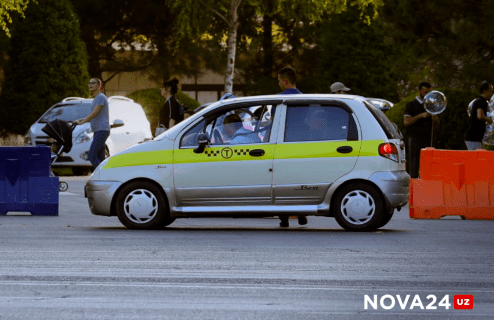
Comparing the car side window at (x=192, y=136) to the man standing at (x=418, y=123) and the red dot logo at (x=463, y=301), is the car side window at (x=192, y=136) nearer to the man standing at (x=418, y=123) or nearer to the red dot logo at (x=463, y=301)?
the red dot logo at (x=463, y=301)

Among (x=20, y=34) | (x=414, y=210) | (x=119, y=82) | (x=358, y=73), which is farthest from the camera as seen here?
(x=119, y=82)

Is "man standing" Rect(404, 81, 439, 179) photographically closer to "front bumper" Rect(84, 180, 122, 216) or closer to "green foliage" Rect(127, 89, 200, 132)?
"front bumper" Rect(84, 180, 122, 216)

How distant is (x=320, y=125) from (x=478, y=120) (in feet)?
18.5

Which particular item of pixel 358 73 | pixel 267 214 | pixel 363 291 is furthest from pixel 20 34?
pixel 363 291

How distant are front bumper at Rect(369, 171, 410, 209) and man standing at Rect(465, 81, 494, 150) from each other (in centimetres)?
540

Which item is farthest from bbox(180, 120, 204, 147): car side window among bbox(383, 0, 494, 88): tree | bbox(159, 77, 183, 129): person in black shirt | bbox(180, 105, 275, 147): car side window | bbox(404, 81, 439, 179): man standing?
bbox(383, 0, 494, 88): tree

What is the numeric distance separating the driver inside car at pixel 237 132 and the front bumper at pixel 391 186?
1.41 metres

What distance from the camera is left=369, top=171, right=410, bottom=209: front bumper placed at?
40.7ft

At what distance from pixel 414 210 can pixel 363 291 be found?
6.76 meters

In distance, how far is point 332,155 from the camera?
12539mm

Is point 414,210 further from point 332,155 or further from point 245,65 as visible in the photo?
point 245,65

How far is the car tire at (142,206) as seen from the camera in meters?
12.7

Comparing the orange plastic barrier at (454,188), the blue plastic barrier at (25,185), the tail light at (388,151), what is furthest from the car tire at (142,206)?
the orange plastic barrier at (454,188)

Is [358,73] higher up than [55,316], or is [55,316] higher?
[358,73]
